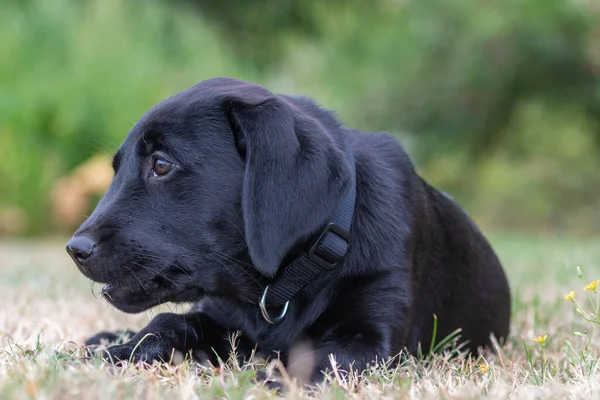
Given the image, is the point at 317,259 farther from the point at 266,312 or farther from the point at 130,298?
the point at 130,298

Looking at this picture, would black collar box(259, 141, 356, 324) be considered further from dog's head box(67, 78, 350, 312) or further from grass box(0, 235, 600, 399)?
grass box(0, 235, 600, 399)

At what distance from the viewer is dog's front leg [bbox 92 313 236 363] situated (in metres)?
2.47

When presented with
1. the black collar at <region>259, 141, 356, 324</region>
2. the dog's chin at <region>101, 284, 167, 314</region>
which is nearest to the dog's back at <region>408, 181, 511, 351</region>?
the black collar at <region>259, 141, 356, 324</region>

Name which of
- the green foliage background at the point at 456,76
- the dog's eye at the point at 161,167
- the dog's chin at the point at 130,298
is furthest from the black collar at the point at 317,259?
the green foliage background at the point at 456,76

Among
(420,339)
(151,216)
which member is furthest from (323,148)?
(420,339)

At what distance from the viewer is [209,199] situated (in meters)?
2.54

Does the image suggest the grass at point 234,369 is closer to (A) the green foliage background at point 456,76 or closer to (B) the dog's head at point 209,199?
(B) the dog's head at point 209,199

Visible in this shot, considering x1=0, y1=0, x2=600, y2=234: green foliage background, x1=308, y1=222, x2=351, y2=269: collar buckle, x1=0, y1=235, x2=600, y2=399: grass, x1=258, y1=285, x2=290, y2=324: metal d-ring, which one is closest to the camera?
x1=0, y1=235, x2=600, y2=399: grass

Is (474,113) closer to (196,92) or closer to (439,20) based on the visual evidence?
(439,20)

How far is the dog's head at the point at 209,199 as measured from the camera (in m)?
2.40

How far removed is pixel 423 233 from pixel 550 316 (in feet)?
3.75

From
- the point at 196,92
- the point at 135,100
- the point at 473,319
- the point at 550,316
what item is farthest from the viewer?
the point at 135,100

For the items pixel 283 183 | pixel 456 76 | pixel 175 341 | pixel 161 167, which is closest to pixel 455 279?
pixel 283 183

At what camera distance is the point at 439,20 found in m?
14.4
